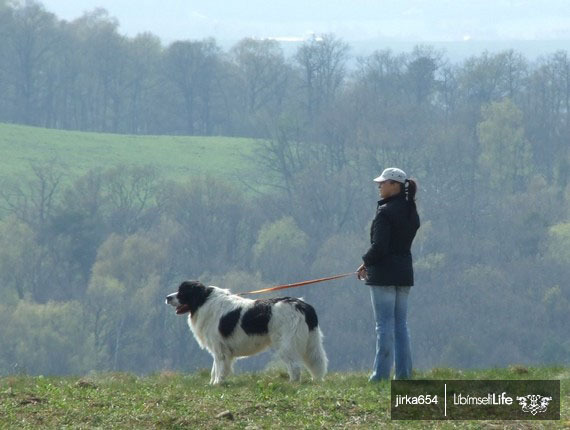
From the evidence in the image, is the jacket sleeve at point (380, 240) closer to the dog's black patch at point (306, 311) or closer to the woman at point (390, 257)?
the woman at point (390, 257)

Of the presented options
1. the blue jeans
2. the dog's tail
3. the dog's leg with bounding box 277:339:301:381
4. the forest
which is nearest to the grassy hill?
the forest

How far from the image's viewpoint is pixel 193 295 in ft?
46.6

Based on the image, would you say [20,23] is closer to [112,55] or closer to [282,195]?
[112,55]

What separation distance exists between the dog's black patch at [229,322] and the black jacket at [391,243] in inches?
81.4

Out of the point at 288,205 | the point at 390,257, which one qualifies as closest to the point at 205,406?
the point at 390,257

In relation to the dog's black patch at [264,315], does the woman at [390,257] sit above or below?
above

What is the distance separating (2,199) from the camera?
96.8 metres

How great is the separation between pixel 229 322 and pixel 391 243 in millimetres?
2444

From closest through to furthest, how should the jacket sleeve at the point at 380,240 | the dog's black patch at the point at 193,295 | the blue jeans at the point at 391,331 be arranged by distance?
the jacket sleeve at the point at 380,240 < the blue jeans at the point at 391,331 < the dog's black patch at the point at 193,295

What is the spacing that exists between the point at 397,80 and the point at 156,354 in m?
62.7

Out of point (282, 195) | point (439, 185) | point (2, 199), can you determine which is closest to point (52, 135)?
point (2, 199)

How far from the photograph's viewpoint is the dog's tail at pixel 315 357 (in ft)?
43.7

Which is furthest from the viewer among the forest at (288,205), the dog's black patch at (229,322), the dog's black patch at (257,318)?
the forest at (288,205)

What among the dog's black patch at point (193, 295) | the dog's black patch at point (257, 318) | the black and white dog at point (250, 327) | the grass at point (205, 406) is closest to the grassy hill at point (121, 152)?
the dog's black patch at point (193, 295)
